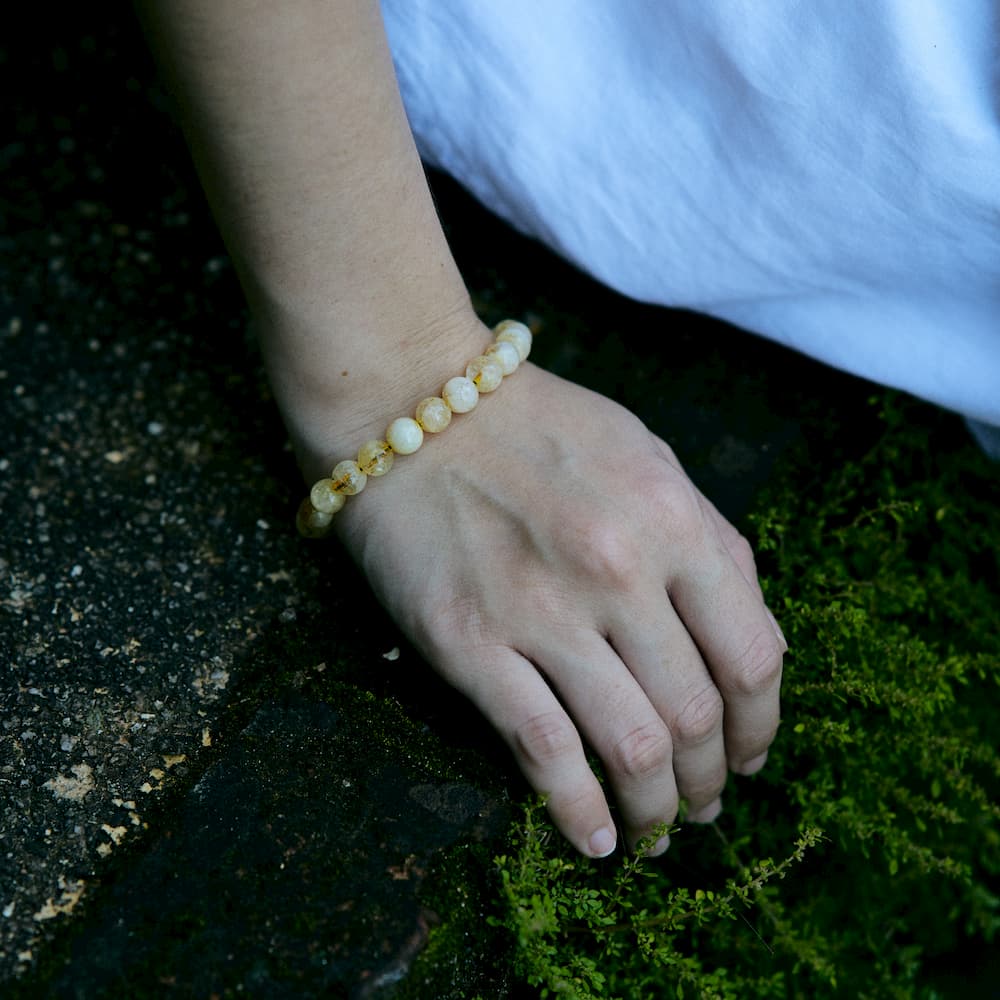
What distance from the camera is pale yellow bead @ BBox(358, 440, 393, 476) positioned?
148 centimetres

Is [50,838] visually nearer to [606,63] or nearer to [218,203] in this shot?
[218,203]

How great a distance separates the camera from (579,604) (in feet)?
4.58

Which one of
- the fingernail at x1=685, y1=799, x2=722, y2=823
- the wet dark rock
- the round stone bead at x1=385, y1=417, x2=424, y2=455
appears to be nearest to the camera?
the wet dark rock

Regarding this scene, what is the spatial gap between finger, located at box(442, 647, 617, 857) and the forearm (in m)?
0.40

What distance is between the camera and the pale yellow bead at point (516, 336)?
5.20 feet

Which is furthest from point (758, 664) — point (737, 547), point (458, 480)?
point (458, 480)

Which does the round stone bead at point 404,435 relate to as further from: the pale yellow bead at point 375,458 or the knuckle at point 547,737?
the knuckle at point 547,737

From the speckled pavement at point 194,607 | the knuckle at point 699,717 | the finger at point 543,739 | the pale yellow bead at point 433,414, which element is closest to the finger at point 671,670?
the knuckle at point 699,717

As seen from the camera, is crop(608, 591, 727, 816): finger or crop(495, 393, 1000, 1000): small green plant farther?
crop(495, 393, 1000, 1000): small green plant

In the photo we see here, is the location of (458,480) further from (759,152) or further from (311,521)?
(759,152)

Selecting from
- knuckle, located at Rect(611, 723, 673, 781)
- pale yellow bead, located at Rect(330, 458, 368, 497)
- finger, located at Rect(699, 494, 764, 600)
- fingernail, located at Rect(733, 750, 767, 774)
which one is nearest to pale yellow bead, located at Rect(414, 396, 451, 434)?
pale yellow bead, located at Rect(330, 458, 368, 497)

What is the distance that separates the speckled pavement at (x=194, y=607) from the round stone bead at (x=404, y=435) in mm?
250

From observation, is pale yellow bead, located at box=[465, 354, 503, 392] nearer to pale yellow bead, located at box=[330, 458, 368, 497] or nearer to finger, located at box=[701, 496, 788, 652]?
pale yellow bead, located at box=[330, 458, 368, 497]

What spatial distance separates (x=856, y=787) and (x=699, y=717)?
Answer: 514 millimetres
